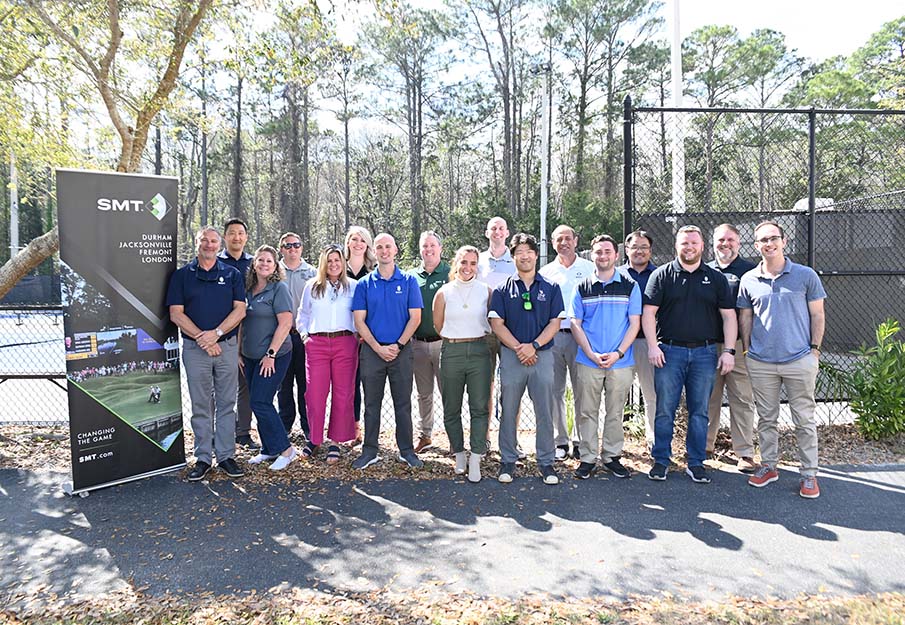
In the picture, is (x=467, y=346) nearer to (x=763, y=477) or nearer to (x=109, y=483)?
(x=763, y=477)

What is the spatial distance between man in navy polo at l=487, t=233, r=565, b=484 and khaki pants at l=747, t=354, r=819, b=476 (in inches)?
66.8

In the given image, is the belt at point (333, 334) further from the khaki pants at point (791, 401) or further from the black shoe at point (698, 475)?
the khaki pants at point (791, 401)

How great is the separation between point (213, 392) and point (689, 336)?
4.12 m

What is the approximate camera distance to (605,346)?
5078 mm

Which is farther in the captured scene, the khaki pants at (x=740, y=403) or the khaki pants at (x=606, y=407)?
the khaki pants at (x=740, y=403)

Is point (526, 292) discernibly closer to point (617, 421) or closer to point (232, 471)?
point (617, 421)

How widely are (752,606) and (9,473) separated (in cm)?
599

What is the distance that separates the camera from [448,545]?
12.7ft

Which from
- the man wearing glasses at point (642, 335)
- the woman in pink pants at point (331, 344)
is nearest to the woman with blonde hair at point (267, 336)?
the woman in pink pants at point (331, 344)

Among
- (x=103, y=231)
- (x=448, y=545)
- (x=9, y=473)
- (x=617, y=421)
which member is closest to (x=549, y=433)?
(x=617, y=421)

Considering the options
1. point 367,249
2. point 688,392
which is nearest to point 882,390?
point 688,392

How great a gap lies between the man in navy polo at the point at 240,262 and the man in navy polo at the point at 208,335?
0.25 m

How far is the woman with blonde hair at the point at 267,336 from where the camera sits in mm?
5176

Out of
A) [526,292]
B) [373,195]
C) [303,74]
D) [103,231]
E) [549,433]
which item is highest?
[373,195]
